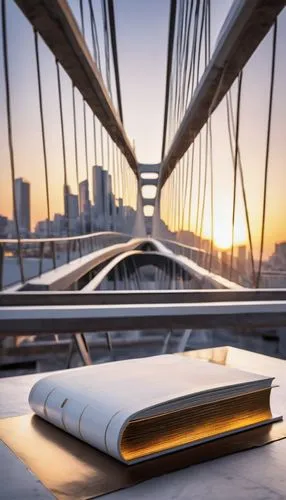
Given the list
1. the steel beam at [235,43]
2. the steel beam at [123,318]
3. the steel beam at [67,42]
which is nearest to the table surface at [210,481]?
the steel beam at [123,318]

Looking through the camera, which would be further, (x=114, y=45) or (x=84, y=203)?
(x=114, y=45)

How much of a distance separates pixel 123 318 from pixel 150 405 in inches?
29.9

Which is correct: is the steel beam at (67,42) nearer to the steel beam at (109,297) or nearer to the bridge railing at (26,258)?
the bridge railing at (26,258)

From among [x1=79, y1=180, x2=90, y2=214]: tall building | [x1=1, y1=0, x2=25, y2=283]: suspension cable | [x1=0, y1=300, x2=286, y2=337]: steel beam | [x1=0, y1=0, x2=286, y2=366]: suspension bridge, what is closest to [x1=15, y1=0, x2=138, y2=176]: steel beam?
[x1=0, y1=0, x2=286, y2=366]: suspension bridge

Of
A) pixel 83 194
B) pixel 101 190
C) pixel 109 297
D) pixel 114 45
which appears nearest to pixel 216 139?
pixel 83 194

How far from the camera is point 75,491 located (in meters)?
0.50

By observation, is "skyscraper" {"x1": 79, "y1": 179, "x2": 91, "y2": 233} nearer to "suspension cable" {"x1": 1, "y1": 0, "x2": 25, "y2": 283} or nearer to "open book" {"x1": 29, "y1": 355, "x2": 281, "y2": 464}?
"suspension cable" {"x1": 1, "y1": 0, "x2": 25, "y2": 283}

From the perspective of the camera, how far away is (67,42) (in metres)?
6.51

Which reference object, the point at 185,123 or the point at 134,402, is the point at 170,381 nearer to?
the point at 134,402

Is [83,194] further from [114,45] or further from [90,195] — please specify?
[114,45]

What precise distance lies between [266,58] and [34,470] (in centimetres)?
563

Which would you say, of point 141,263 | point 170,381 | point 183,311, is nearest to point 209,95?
point 183,311

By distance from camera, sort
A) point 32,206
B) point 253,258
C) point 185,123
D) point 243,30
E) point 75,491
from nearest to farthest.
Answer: point 75,491 → point 253,258 → point 243,30 → point 32,206 → point 185,123

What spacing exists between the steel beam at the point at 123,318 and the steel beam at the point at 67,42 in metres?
4.11
